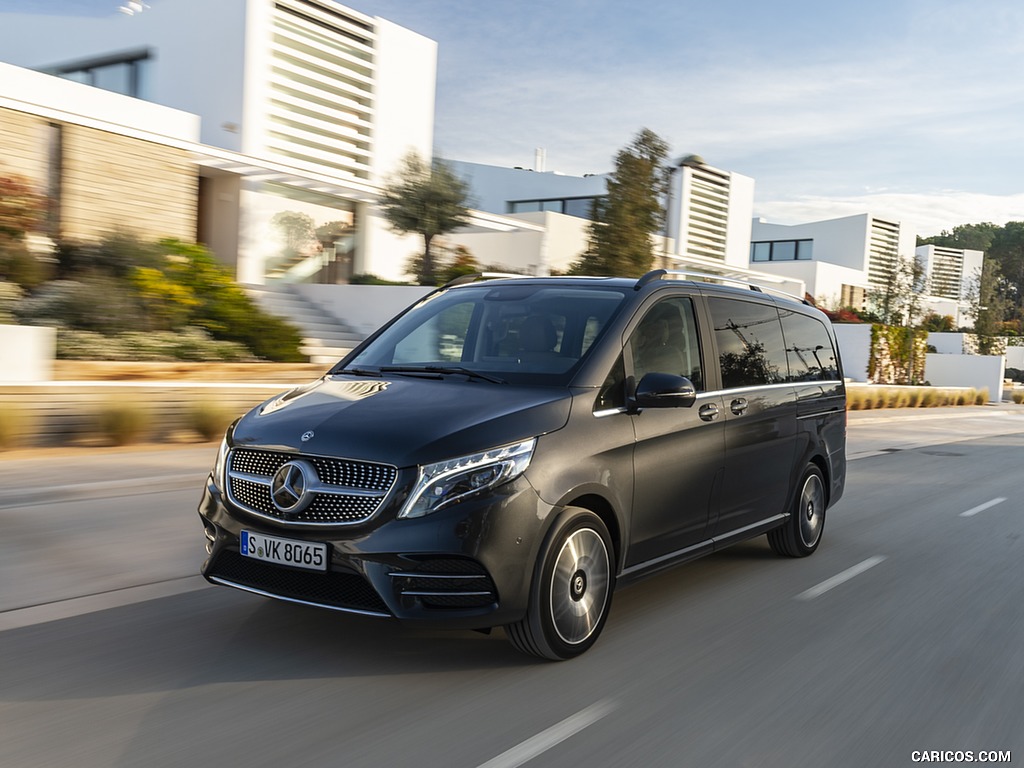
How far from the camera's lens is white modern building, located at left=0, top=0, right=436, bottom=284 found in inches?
920

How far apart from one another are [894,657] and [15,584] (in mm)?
4563

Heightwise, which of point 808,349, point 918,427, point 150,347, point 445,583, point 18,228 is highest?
point 18,228

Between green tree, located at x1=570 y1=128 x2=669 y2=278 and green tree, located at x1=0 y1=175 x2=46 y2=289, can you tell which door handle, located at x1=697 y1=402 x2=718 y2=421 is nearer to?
green tree, located at x1=0 y1=175 x2=46 y2=289

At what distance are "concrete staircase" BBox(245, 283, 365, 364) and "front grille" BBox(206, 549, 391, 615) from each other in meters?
15.1

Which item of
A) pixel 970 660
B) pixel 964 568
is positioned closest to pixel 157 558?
pixel 970 660

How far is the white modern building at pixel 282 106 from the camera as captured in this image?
23.4 metres

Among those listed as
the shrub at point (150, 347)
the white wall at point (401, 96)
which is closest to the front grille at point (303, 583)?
the shrub at point (150, 347)

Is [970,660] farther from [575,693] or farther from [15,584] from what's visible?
[15,584]

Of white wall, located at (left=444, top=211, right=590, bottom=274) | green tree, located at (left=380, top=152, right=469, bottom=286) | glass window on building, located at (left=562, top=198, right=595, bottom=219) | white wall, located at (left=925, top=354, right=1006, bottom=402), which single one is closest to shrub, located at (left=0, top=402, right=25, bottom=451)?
green tree, located at (left=380, top=152, right=469, bottom=286)

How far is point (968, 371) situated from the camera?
4469 centimetres

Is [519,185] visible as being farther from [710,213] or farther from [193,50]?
[193,50]

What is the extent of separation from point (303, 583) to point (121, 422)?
757cm

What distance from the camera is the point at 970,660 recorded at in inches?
194

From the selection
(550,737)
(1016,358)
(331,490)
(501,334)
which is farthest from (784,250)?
(550,737)
